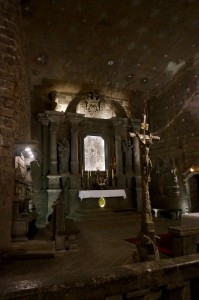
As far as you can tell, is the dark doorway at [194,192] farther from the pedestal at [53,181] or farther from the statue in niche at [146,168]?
the statue in niche at [146,168]

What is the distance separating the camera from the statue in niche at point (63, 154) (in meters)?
11.0

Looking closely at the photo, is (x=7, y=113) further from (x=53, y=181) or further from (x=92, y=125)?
(x=92, y=125)

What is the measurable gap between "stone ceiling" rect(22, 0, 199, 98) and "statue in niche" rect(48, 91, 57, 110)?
730 mm

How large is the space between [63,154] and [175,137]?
559cm

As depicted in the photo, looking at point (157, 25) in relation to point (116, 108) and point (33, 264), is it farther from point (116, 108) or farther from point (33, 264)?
point (33, 264)

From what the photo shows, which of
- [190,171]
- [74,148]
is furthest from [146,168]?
[74,148]

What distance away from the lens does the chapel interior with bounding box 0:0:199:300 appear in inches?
201

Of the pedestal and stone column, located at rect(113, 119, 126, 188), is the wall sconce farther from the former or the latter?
the pedestal

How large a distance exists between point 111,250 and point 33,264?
1746 millimetres

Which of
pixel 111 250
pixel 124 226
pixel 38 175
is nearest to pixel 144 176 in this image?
pixel 111 250

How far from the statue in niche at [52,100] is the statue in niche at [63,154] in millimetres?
1780

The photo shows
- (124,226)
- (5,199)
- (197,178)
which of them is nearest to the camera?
(5,199)

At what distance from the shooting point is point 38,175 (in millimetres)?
11008

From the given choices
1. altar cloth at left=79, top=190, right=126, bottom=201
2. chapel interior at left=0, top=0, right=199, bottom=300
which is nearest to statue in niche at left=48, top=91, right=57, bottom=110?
chapel interior at left=0, top=0, right=199, bottom=300
